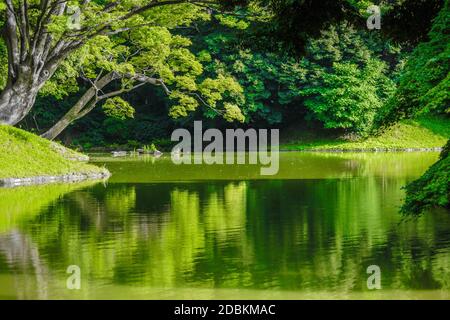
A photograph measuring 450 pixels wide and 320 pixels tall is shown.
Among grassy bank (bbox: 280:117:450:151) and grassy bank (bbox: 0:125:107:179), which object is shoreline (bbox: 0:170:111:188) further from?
grassy bank (bbox: 280:117:450:151)

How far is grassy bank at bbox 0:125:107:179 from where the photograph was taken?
20.3 meters

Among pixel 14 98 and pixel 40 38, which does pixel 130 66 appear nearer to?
pixel 40 38

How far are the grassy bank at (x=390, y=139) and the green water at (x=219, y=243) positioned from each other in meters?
24.4

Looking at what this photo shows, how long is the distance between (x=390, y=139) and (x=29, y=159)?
90.0 feet

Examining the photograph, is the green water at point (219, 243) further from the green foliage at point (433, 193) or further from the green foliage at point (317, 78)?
the green foliage at point (317, 78)

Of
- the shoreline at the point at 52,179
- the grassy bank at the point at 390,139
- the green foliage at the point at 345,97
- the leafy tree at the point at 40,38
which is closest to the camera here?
the shoreline at the point at 52,179

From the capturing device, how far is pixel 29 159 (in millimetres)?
21203

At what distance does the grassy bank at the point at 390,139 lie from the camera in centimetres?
4275

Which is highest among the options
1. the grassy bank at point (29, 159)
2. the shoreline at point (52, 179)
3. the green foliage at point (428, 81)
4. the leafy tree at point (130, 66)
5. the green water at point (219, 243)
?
the leafy tree at point (130, 66)

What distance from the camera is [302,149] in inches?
1690

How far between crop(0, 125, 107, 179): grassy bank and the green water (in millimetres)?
1813

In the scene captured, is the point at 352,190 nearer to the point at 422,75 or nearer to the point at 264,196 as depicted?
the point at 264,196

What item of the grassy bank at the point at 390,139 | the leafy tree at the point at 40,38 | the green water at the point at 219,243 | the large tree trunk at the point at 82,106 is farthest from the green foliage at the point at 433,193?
the grassy bank at the point at 390,139

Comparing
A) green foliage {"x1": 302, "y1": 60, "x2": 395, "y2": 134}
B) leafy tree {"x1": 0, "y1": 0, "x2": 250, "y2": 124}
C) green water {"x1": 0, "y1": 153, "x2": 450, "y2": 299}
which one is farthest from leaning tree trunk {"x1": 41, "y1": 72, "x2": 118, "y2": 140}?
green foliage {"x1": 302, "y1": 60, "x2": 395, "y2": 134}
